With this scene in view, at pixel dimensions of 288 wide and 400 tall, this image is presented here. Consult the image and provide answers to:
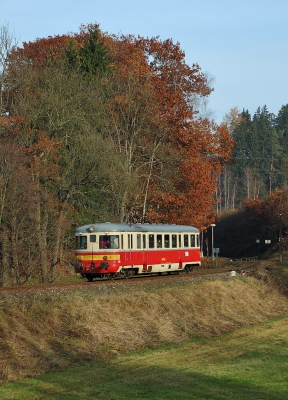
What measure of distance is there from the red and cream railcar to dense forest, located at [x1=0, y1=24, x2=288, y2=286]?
464 centimetres

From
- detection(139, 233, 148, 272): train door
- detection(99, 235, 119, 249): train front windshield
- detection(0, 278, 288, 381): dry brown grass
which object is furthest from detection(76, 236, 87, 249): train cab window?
detection(0, 278, 288, 381): dry brown grass

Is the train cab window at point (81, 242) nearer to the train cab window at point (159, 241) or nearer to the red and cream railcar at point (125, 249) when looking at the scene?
the red and cream railcar at point (125, 249)

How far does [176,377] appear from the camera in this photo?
16.4m

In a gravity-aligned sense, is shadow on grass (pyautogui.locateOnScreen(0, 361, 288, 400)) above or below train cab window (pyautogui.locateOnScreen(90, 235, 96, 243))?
below

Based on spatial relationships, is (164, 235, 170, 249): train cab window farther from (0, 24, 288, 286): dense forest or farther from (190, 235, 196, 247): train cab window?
(0, 24, 288, 286): dense forest

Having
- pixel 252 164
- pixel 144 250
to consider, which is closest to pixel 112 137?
pixel 144 250

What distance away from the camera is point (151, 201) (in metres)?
50.0

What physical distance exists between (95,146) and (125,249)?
1060cm

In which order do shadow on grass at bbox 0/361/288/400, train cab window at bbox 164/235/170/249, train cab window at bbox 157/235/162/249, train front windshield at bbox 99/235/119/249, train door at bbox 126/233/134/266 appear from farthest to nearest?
train cab window at bbox 164/235/170/249 < train cab window at bbox 157/235/162/249 < train door at bbox 126/233/134/266 < train front windshield at bbox 99/235/119/249 < shadow on grass at bbox 0/361/288/400

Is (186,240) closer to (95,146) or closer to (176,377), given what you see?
(95,146)

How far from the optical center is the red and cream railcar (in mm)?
32844

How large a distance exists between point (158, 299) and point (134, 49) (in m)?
35.4

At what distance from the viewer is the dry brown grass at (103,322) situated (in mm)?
17672

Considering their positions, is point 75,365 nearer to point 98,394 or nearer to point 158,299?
point 98,394
